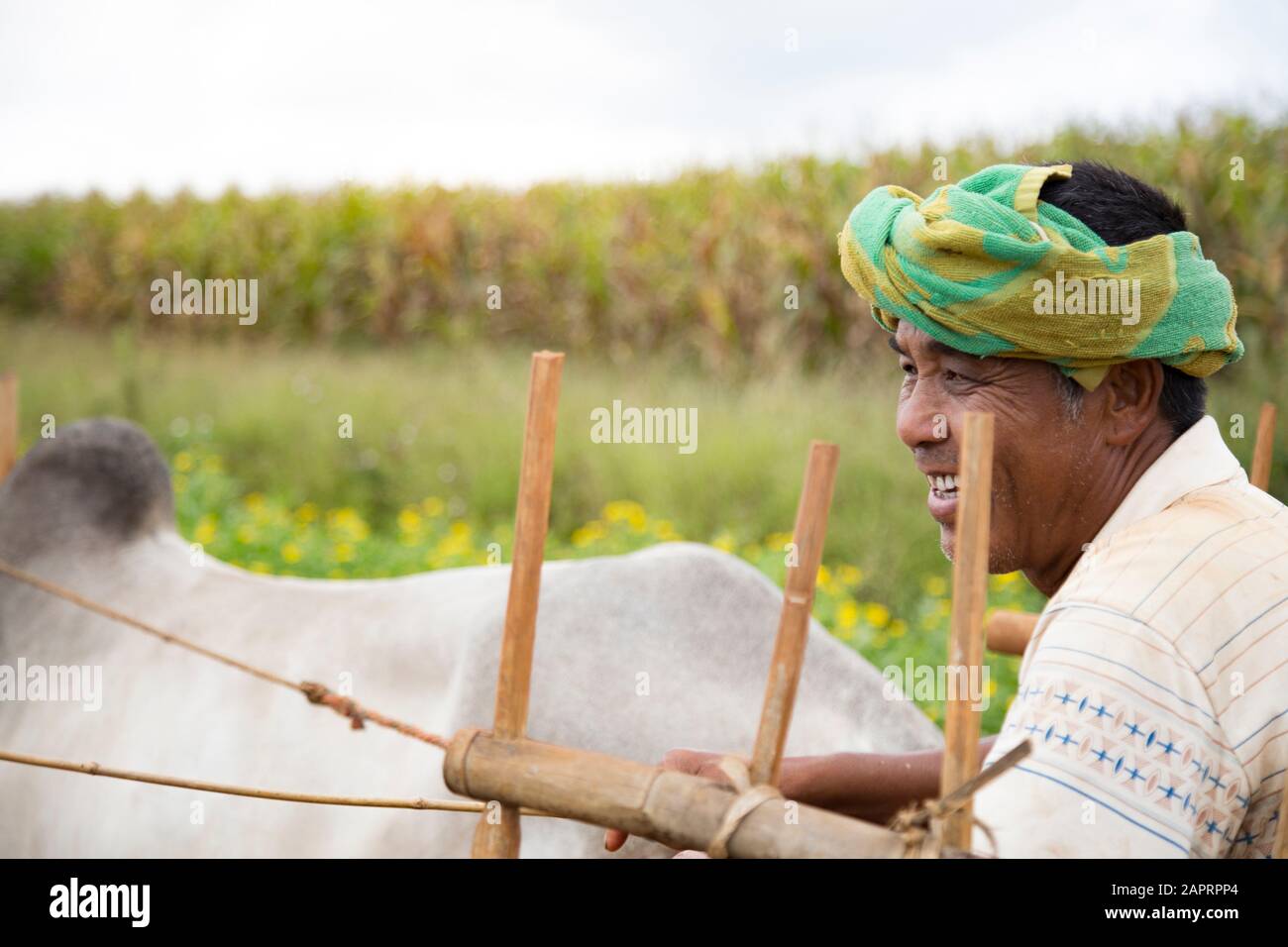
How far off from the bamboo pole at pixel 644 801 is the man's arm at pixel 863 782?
13.8 inches

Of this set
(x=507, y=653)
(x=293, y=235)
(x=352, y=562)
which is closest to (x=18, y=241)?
(x=293, y=235)

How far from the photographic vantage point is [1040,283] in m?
1.48

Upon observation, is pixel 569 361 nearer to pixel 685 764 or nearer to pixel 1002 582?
pixel 1002 582

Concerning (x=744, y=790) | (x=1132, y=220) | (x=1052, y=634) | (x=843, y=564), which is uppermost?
(x=1132, y=220)

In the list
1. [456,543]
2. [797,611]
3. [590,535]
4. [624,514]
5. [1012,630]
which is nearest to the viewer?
[797,611]

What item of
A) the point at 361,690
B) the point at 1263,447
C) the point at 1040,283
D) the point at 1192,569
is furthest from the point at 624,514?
the point at 1192,569

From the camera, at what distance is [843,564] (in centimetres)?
552

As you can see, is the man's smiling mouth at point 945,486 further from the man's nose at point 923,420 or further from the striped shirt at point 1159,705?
the striped shirt at point 1159,705

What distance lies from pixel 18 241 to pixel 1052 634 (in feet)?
55.9

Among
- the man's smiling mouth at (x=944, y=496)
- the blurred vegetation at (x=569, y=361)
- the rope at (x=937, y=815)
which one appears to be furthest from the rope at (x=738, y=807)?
the blurred vegetation at (x=569, y=361)

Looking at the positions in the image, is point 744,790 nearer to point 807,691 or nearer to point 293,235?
point 807,691

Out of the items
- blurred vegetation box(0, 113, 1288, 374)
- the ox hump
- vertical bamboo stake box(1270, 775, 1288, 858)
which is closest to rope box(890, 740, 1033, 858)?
vertical bamboo stake box(1270, 775, 1288, 858)

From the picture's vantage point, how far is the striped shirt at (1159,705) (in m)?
1.23

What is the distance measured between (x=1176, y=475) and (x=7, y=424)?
2867 millimetres
